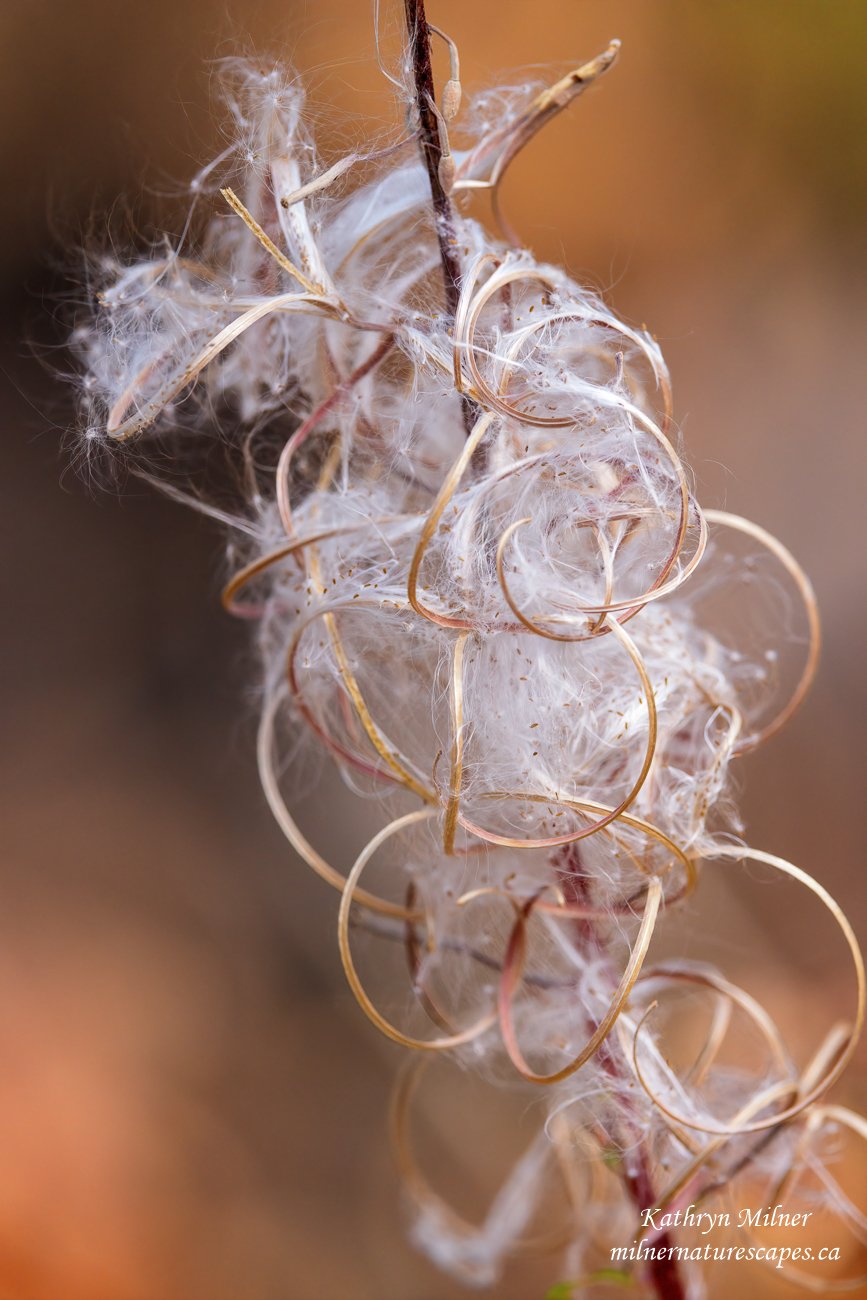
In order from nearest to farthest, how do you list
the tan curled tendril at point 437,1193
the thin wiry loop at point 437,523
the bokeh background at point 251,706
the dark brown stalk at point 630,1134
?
the thin wiry loop at point 437,523, the dark brown stalk at point 630,1134, the tan curled tendril at point 437,1193, the bokeh background at point 251,706

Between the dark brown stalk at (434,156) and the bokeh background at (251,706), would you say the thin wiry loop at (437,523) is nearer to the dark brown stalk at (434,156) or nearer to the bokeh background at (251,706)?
the dark brown stalk at (434,156)

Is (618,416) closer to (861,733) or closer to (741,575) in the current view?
(741,575)

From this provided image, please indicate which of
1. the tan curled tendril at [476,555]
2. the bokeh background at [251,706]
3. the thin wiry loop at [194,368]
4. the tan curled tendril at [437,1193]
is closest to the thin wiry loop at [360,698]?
the tan curled tendril at [476,555]

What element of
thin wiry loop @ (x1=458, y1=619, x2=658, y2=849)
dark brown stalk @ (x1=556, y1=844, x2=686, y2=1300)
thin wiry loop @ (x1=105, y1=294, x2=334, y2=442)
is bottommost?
dark brown stalk @ (x1=556, y1=844, x2=686, y2=1300)

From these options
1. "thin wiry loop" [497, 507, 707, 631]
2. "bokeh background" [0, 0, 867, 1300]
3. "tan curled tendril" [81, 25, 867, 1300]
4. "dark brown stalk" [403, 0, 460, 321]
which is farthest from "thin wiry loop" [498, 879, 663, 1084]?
"bokeh background" [0, 0, 867, 1300]

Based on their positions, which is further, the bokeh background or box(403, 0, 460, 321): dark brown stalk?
the bokeh background

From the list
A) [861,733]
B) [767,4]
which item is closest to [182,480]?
[861,733]

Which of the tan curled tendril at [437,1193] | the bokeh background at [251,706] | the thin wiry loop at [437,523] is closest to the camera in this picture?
the thin wiry loop at [437,523]

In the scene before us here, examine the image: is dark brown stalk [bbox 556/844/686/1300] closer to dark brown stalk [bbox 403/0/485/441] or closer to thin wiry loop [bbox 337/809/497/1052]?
thin wiry loop [bbox 337/809/497/1052]

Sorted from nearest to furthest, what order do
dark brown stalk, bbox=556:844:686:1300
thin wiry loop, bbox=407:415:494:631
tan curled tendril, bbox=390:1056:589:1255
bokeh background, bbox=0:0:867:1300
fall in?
thin wiry loop, bbox=407:415:494:631 < dark brown stalk, bbox=556:844:686:1300 < tan curled tendril, bbox=390:1056:589:1255 < bokeh background, bbox=0:0:867:1300
